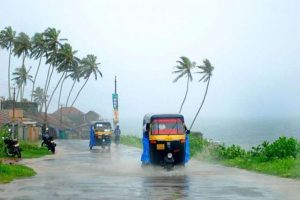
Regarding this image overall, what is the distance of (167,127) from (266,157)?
15.7 ft

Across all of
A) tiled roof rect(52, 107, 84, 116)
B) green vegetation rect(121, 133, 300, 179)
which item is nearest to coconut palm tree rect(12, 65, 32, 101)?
tiled roof rect(52, 107, 84, 116)

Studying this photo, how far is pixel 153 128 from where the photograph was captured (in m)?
21.4

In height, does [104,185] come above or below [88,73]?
below

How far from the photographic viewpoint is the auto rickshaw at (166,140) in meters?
20.8

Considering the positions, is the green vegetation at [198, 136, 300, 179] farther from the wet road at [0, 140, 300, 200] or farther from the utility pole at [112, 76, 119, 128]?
the utility pole at [112, 76, 119, 128]

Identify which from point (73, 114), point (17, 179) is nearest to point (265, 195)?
point (17, 179)

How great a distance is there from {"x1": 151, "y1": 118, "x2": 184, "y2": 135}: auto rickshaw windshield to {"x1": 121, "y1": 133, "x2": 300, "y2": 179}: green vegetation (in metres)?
3.35

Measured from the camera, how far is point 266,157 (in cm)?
2252

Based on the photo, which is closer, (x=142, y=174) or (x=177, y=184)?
(x=177, y=184)

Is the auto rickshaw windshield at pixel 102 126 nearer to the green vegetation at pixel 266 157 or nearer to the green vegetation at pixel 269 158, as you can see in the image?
the green vegetation at pixel 266 157

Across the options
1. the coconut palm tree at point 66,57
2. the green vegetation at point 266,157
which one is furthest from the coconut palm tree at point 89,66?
the green vegetation at point 266,157

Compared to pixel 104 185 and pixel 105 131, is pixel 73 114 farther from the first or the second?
pixel 104 185

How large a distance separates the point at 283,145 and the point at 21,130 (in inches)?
1718

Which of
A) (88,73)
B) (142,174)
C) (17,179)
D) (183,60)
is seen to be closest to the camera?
(17,179)
